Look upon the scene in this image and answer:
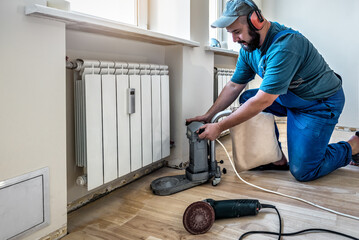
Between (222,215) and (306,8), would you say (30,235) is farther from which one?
(306,8)

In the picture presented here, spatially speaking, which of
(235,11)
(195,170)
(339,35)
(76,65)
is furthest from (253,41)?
(339,35)

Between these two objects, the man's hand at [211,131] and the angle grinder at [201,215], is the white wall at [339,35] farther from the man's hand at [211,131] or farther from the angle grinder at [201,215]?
the angle grinder at [201,215]

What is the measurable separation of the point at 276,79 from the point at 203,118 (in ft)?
1.78

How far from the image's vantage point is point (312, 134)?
168 cm

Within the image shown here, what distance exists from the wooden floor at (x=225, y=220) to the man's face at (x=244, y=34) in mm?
762

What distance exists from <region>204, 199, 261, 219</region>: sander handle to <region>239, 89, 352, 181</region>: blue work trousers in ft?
1.93

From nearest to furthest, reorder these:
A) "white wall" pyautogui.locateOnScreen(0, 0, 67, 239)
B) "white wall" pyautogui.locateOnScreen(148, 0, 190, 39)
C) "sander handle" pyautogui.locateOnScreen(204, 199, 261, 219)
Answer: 1. "white wall" pyautogui.locateOnScreen(0, 0, 67, 239)
2. "sander handle" pyautogui.locateOnScreen(204, 199, 261, 219)
3. "white wall" pyautogui.locateOnScreen(148, 0, 190, 39)

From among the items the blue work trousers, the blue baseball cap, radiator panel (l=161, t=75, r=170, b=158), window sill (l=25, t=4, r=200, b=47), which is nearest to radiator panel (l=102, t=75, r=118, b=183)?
window sill (l=25, t=4, r=200, b=47)

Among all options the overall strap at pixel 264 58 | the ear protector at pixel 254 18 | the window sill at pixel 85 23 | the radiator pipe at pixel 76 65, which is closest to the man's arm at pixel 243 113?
the overall strap at pixel 264 58

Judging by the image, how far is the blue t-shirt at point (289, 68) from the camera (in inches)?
54.7

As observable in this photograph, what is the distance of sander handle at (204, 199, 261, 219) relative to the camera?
1.22 m

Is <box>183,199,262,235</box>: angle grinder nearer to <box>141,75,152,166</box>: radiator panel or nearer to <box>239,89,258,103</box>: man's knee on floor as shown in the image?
<box>141,75,152,166</box>: radiator panel

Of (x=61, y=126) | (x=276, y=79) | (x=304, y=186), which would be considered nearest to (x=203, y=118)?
(x=276, y=79)

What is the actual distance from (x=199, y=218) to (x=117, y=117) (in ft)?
2.00
